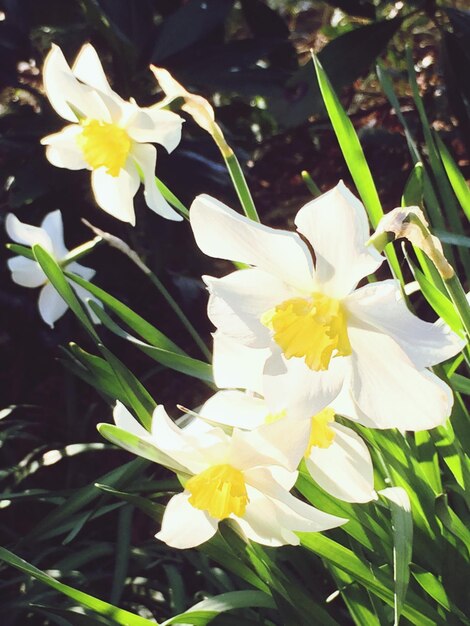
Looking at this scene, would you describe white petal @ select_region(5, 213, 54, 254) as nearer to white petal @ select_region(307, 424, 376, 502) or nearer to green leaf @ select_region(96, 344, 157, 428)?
green leaf @ select_region(96, 344, 157, 428)

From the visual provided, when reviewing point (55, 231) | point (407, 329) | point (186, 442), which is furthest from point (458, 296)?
point (55, 231)

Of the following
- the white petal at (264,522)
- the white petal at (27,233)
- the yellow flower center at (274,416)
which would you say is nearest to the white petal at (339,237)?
the yellow flower center at (274,416)

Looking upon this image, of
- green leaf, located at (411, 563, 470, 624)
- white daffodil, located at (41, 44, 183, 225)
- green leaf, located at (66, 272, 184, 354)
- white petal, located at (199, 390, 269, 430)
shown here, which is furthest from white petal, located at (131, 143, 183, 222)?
green leaf, located at (411, 563, 470, 624)

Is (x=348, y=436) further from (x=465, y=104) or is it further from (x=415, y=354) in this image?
(x=465, y=104)

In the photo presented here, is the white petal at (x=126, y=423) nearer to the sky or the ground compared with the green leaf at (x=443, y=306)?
nearer to the ground

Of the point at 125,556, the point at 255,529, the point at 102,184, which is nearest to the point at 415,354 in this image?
the point at 255,529

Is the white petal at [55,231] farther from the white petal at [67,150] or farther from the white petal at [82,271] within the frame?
the white petal at [67,150]
